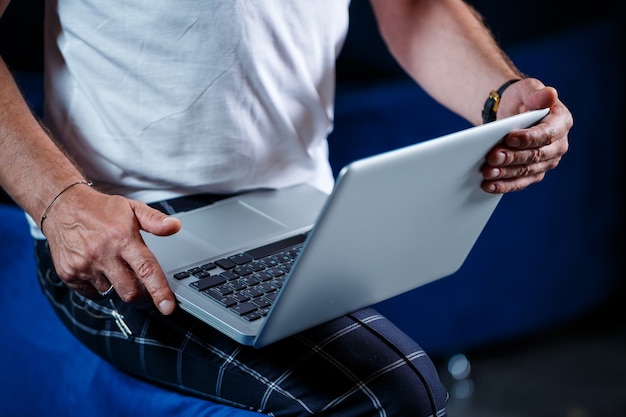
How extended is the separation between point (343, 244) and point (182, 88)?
35cm

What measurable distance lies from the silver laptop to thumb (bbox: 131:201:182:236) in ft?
0.21

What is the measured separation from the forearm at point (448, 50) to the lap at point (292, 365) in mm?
342

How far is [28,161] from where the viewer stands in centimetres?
90

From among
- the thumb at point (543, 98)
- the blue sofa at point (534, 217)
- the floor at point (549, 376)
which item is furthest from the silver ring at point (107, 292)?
the floor at point (549, 376)

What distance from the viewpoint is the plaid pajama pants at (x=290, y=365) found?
0.89m

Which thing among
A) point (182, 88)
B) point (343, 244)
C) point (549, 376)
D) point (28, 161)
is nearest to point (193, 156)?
point (182, 88)

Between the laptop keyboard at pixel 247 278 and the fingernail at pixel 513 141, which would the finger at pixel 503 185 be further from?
the laptop keyboard at pixel 247 278

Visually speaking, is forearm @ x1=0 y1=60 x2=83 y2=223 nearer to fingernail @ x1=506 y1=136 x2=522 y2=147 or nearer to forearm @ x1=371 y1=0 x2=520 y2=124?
fingernail @ x1=506 y1=136 x2=522 y2=147

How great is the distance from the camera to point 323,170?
1.16 m

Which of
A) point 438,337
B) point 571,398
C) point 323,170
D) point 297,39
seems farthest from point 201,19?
point 571,398

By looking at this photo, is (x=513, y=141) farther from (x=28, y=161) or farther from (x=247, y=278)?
(x=28, y=161)

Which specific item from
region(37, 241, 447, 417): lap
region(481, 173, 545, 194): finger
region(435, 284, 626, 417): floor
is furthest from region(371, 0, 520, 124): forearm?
region(435, 284, 626, 417): floor

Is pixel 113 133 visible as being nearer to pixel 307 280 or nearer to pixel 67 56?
pixel 67 56

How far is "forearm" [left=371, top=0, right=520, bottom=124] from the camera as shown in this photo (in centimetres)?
116
